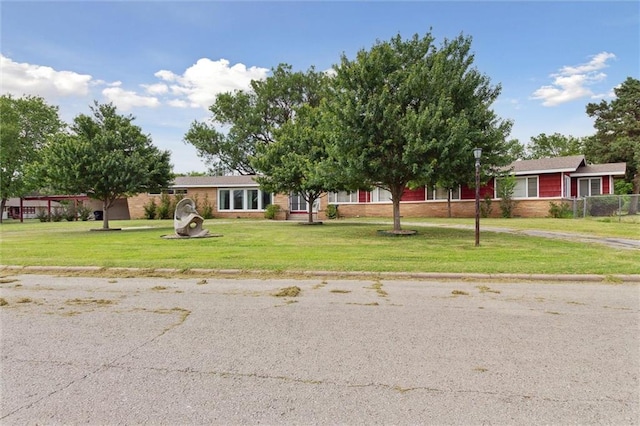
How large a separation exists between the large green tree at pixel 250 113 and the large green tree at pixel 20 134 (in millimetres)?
16337

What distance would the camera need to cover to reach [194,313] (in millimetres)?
5383

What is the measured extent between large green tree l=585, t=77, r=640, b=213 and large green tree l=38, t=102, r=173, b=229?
1608 inches

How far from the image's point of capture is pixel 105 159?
18.9 m

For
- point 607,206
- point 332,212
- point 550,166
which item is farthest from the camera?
point 332,212

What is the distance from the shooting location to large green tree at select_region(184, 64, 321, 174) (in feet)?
165

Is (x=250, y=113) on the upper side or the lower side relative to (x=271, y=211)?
upper

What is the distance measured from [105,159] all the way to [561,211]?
86.2ft

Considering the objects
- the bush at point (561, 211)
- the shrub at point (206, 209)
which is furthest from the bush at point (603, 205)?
the shrub at point (206, 209)

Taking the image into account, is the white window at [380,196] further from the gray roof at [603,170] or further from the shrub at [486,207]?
the gray roof at [603,170]

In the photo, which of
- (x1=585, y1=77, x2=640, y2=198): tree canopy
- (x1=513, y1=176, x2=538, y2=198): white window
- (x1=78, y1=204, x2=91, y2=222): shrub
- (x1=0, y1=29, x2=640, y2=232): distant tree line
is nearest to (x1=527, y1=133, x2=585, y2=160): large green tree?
(x1=585, y1=77, x2=640, y2=198): tree canopy

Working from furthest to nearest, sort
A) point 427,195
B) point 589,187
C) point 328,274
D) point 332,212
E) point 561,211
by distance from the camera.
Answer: point 332,212, point 427,195, point 589,187, point 561,211, point 328,274

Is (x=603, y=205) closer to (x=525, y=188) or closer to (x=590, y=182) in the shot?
(x=525, y=188)

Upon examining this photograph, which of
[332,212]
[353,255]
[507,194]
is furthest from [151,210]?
[353,255]

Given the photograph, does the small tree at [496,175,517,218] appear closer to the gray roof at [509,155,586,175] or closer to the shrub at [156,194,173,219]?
the gray roof at [509,155,586,175]
